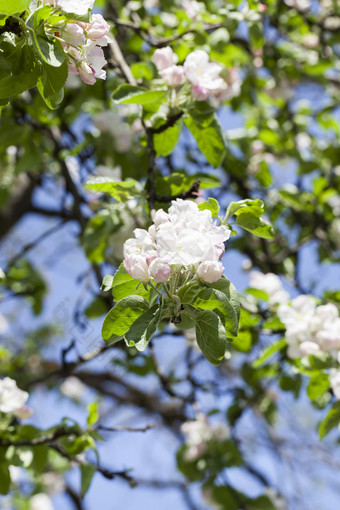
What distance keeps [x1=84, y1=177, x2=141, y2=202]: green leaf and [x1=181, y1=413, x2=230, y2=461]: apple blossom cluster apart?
1532 millimetres

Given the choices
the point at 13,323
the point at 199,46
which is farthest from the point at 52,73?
the point at 13,323

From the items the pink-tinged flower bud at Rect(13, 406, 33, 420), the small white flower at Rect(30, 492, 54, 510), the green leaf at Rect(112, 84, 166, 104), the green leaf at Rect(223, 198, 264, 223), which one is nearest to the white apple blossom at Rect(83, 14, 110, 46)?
the green leaf at Rect(112, 84, 166, 104)

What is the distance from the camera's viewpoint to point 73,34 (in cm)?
91

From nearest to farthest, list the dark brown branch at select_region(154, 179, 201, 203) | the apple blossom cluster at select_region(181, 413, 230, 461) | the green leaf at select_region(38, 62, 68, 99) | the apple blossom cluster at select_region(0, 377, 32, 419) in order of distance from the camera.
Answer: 1. the green leaf at select_region(38, 62, 68, 99)
2. the dark brown branch at select_region(154, 179, 201, 203)
3. the apple blossom cluster at select_region(0, 377, 32, 419)
4. the apple blossom cluster at select_region(181, 413, 230, 461)

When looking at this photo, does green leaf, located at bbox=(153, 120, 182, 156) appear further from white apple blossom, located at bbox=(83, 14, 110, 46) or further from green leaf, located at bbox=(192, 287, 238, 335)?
green leaf, located at bbox=(192, 287, 238, 335)

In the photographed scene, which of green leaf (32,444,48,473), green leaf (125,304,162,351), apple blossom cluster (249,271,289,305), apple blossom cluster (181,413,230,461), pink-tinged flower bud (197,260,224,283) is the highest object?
pink-tinged flower bud (197,260,224,283)

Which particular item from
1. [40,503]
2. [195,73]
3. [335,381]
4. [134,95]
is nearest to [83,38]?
[134,95]

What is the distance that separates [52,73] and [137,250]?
0.33 m

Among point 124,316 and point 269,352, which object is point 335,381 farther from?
point 124,316

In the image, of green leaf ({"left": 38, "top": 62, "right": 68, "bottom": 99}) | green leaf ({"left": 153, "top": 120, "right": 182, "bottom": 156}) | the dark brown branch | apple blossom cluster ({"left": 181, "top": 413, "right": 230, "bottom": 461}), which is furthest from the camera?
apple blossom cluster ({"left": 181, "top": 413, "right": 230, "bottom": 461})

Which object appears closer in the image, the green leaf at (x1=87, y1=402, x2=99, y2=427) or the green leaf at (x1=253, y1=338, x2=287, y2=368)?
the green leaf at (x1=87, y1=402, x2=99, y2=427)

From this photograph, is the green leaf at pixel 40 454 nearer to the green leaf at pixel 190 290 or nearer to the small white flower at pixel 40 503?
the green leaf at pixel 190 290

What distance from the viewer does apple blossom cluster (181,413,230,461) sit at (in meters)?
2.56

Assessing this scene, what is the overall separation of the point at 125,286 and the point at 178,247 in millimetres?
165
